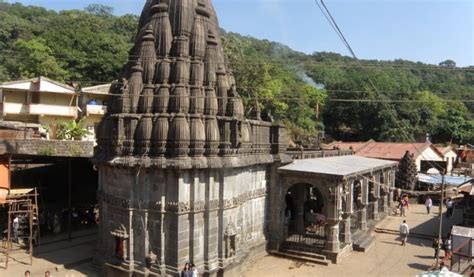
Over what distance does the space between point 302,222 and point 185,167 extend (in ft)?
32.0

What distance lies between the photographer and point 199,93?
16328mm

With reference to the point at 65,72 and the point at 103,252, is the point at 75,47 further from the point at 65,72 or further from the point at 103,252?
the point at 103,252

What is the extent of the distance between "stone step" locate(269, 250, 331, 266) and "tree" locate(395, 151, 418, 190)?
67.8 ft

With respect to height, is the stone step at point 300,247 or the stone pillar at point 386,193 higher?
the stone pillar at point 386,193

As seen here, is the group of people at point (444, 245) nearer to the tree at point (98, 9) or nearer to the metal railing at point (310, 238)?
the metal railing at point (310, 238)

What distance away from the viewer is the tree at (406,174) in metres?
36.0

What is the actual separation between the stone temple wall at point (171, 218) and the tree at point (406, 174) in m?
24.3

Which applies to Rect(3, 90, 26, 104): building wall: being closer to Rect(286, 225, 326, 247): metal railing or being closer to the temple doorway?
the temple doorway

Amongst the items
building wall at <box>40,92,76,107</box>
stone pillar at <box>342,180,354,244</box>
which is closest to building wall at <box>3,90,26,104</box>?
building wall at <box>40,92,76,107</box>

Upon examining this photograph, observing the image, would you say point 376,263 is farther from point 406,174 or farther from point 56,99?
point 56,99

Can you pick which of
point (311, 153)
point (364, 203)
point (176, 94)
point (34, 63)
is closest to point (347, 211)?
point (364, 203)

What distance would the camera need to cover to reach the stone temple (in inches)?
595

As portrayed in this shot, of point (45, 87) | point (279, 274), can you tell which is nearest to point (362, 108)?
point (45, 87)

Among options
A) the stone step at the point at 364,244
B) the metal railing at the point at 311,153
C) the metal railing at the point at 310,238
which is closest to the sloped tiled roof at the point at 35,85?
the metal railing at the point at 311,153
